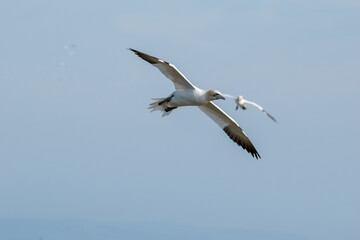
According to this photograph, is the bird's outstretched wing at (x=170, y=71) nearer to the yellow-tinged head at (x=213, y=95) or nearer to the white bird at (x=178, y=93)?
the white bird at (x=178, y=93)

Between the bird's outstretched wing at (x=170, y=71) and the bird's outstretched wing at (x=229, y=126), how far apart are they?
234 centimetres

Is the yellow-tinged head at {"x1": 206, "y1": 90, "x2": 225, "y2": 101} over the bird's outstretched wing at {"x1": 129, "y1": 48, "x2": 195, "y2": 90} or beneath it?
beneath

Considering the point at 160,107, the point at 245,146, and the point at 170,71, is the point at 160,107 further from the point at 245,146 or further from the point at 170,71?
the point at 245,146

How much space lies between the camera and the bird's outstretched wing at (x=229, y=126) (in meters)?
25.5

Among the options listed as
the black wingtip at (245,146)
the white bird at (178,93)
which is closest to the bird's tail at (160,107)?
the white bird at (178,93)

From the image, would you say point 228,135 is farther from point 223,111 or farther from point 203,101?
point 203,101

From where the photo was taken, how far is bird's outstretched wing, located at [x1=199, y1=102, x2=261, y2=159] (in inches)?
1006

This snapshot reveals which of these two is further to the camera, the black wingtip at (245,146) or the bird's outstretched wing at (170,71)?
the black wingtip at (245,146)

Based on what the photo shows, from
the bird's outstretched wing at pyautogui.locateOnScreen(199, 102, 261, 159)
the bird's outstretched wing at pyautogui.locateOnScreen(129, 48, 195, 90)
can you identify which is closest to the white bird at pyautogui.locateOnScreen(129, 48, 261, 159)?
the bird's outstretched wing at pyautogui.locateOnScreen(129, 48, 195, 90)

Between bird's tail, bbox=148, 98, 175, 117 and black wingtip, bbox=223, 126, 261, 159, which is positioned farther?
black wingtip, bbox=223, 126, 261, 159

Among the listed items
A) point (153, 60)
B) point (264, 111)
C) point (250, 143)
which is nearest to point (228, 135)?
point (250, 143)

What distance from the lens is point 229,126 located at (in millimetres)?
26219

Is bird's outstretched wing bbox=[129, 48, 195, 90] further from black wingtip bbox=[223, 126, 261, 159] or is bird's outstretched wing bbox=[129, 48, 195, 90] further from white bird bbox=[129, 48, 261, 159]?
black wingtip bbox=[223, 126, 261, 159]

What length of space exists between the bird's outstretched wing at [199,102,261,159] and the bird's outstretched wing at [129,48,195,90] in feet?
7.68
